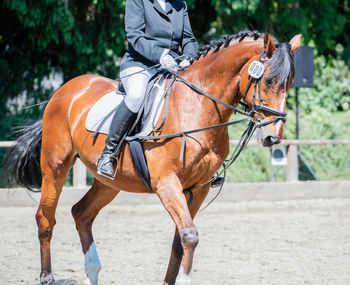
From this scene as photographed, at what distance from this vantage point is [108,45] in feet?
38.9

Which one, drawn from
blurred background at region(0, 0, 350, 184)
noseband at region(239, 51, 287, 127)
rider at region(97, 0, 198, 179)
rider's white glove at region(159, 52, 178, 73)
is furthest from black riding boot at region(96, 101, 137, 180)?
blurred background at region(0, 0, 350, 184)

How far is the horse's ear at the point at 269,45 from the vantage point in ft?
12.6

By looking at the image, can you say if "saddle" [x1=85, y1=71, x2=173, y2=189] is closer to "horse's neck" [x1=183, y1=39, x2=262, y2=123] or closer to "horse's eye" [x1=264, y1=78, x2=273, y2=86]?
"horse's neck" [x1=183, y1=39, x2=262, y2=123]

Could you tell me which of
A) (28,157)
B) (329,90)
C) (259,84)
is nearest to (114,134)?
(259,84)

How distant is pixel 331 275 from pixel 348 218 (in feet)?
11.5

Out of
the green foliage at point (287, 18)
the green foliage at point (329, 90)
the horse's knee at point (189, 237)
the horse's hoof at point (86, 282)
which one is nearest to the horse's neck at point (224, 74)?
the horse's knee at point (189, 237)

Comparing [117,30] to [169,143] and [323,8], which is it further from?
[169,143]

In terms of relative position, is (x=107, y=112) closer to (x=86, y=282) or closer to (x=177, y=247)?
(x=177, y=247)

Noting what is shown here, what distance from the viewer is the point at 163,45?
457 cm

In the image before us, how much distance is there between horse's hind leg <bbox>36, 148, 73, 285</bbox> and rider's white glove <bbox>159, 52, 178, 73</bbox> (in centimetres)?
153

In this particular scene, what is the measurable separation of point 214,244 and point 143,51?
3.31 meters

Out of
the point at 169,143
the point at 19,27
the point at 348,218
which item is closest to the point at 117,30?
the point at 19,27

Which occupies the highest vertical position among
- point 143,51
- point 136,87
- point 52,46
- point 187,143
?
point 143,51

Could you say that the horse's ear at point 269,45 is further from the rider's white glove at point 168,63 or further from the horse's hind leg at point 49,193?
the horse's hind leg at point 49,193
